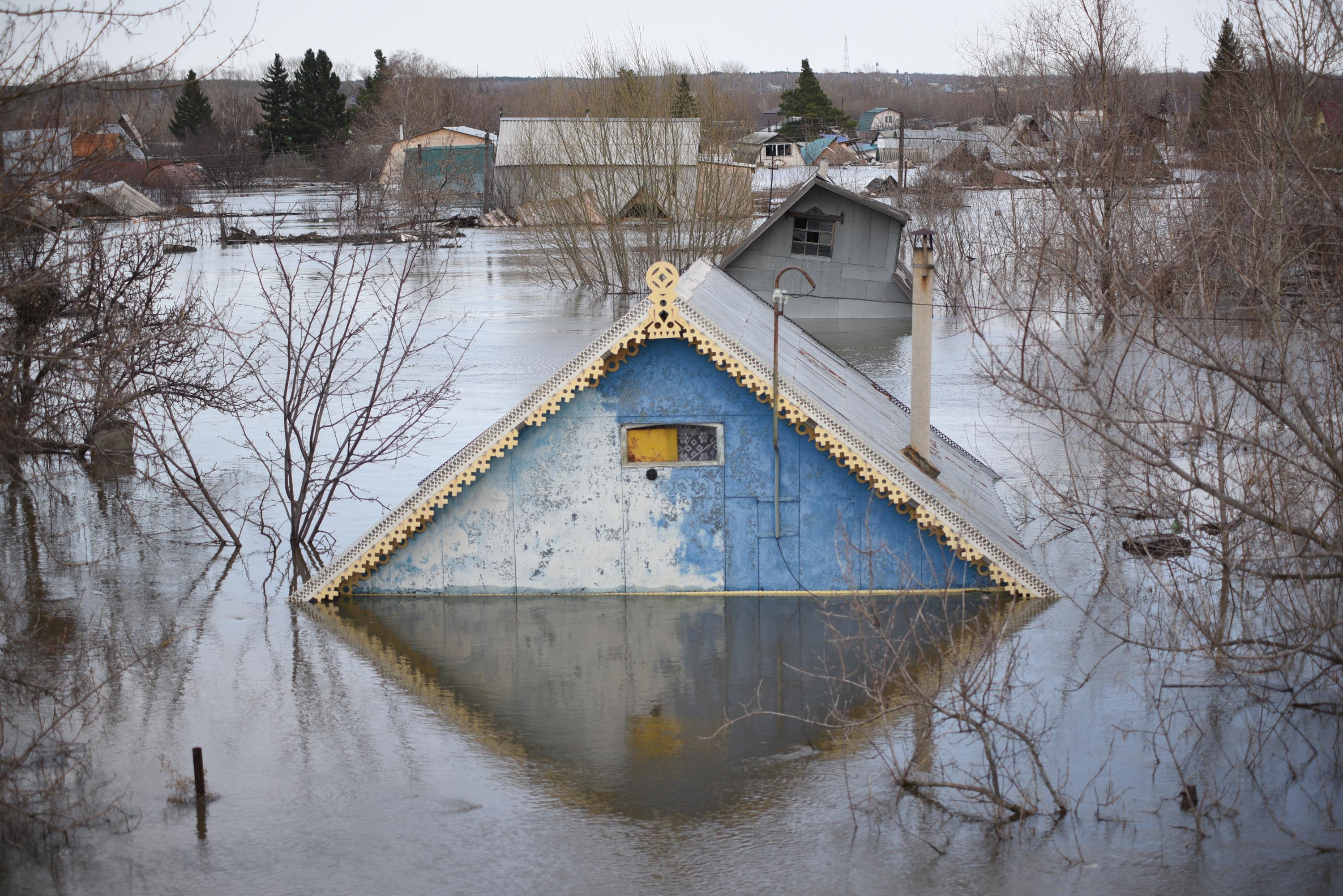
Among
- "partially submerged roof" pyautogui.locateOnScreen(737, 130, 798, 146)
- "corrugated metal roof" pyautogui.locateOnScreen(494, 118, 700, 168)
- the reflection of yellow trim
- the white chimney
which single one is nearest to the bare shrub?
the reflection of yellow trim

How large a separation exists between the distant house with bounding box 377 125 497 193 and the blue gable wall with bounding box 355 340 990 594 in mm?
86002

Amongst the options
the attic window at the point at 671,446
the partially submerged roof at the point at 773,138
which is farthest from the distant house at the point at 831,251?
the partially submerged roof at the point at 773,138

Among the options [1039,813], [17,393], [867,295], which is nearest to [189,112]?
[867,295]

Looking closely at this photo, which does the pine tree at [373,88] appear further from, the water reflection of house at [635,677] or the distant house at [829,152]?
the water reflection of house at [635,677]

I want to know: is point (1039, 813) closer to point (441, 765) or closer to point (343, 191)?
point (441, 765)

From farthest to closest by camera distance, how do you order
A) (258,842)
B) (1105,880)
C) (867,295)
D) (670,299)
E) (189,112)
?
(189,112) → (867,295) → (670,299) → (258,842) → (1105,880)

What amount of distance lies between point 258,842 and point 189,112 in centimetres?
11815

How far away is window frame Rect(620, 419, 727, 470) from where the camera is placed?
16.5 meters

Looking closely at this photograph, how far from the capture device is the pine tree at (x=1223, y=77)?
25333 mm

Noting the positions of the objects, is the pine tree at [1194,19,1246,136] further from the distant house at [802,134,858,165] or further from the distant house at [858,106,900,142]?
the distant house at [858,106,900,142]

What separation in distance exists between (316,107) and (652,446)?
11413 cm

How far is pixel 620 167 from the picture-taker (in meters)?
53.5

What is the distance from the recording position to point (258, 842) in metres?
11.3

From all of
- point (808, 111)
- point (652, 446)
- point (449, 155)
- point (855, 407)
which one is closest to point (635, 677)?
point (652, 446)
